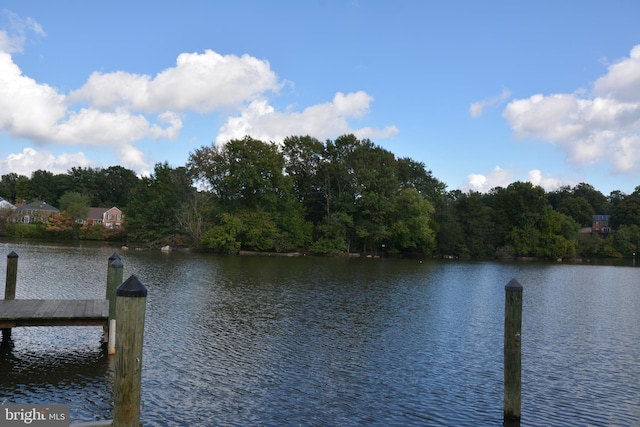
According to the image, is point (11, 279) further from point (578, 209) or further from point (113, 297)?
point (578, 209)

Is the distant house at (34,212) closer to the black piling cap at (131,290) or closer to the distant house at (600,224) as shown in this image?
the black piling cap at (131,290)

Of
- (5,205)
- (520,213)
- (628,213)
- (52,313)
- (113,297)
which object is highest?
(628,213)

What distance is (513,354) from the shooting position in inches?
344

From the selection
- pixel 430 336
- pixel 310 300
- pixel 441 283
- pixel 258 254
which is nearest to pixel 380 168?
pixel 258 254

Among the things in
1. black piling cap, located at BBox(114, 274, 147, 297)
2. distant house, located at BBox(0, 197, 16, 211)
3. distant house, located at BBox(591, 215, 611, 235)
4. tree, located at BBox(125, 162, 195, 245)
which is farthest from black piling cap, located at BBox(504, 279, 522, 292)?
distant house, located at BBox(591, 215, 611, 235)

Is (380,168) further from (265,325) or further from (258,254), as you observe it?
(265,325)

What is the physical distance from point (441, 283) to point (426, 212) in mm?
37044

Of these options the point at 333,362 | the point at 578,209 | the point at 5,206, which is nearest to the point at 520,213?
the point at 578,209

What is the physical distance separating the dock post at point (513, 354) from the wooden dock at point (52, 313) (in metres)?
9.07

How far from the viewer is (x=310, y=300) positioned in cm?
2228

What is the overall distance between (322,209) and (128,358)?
67.0m

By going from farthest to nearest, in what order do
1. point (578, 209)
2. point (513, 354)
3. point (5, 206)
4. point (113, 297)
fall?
point (578, 209) → point (5, 206) → point (113, 297) → point (513, 354)

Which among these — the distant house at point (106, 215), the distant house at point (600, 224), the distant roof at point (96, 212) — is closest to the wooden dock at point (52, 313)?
the distant house at point (106, 215)

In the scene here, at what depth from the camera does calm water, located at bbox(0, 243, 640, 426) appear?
916 centimetres
